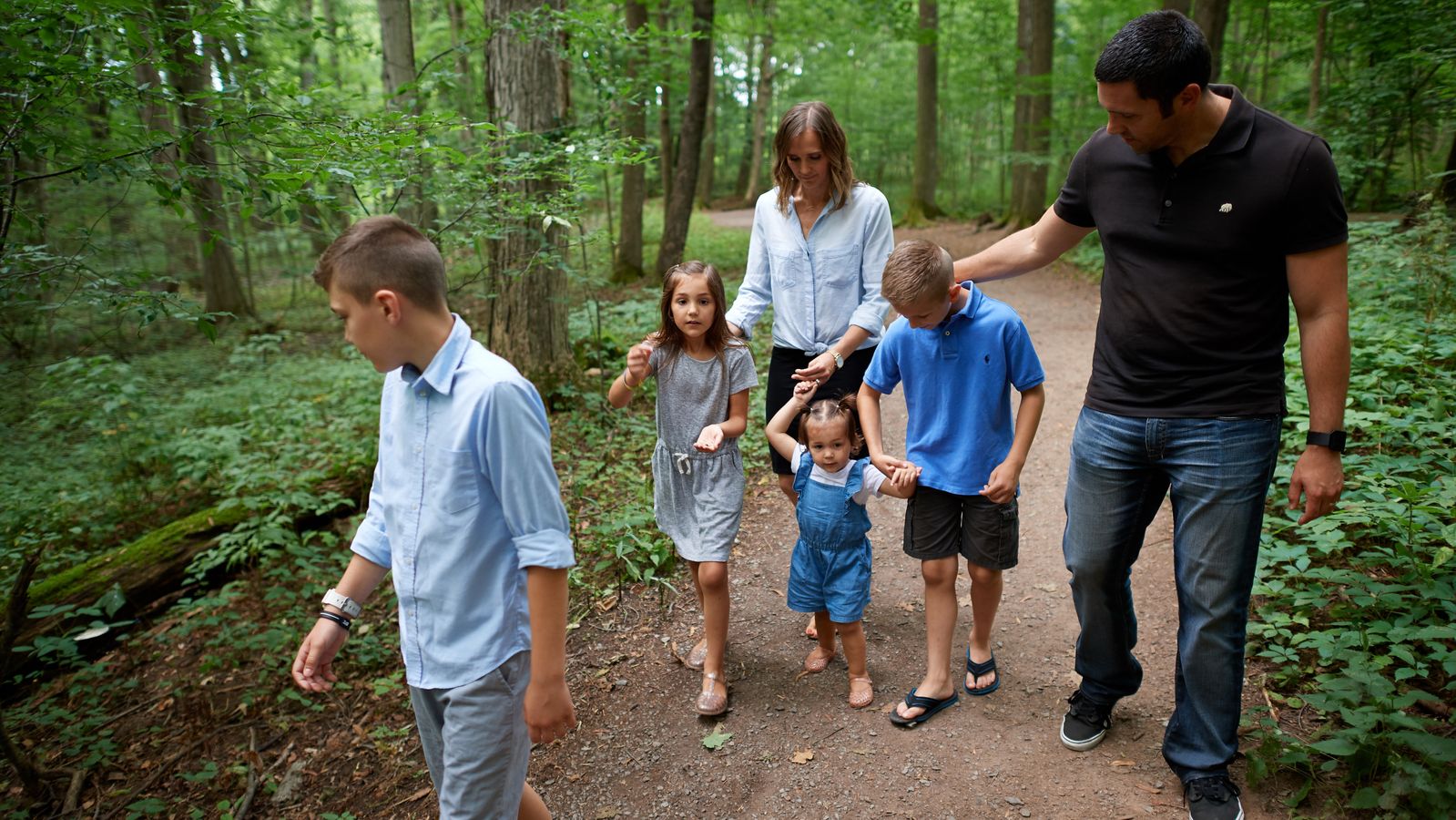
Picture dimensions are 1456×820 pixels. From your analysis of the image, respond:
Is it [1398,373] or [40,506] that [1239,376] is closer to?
[1398,373]

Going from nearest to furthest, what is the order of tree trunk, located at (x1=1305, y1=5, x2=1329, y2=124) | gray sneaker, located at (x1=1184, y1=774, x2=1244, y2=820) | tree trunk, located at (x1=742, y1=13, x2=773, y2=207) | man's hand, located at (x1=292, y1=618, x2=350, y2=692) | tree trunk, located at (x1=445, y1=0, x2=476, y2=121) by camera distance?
man's hand, located at (x1=292, y1=618, x2=350, y2=692), gray sneaker, located at (x1=1184, y1=774, x2=1244, y2=820), tree trunk, located at (x1=445, y1=0, x2=476, y2=121), tree trunk, located at (x1=1305, y1=5, x2=1329, y2=124), tree trunk, located at (x1=742, y1=13, x2=773, y2=207)

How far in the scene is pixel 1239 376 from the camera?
2340 mm

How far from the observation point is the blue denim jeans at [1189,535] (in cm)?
238

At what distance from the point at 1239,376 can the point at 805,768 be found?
6.83 ft

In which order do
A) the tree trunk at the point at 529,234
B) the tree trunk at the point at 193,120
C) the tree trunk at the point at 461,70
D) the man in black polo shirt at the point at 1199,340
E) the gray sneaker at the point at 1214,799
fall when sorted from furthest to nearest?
the tree trunk at the point at 461,70
the tree trunk at the point at 529,234
the tree trunk at the point at 193,120
the gray sneaker at the point at 1214,799
the man in black polo shirt at the point at 1199,340

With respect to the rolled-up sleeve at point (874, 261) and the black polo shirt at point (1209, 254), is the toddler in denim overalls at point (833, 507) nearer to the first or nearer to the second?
the rolled-up sleeve at point (874, 261)

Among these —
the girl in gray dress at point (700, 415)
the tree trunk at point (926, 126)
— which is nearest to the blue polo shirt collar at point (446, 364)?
the girl in gray dress at point (700, 415)

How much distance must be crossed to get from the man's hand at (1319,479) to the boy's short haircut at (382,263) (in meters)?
2.43

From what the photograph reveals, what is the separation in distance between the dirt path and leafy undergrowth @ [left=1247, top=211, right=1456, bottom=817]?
0.33 m

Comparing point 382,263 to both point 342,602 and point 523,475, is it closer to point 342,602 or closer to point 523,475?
point 523,475

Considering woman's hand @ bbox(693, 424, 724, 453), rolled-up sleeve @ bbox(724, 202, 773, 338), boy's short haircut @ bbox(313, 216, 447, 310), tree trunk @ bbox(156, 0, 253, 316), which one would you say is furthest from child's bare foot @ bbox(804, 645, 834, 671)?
tree trunk @ bbox(156, 0, 253, 316)

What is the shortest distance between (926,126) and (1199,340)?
55.5ft

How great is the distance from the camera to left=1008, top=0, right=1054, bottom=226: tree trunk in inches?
572

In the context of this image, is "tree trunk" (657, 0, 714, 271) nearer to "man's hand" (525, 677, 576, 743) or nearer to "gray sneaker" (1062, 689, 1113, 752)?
"gray sneaker" (1062, 689, 1113, 752)
